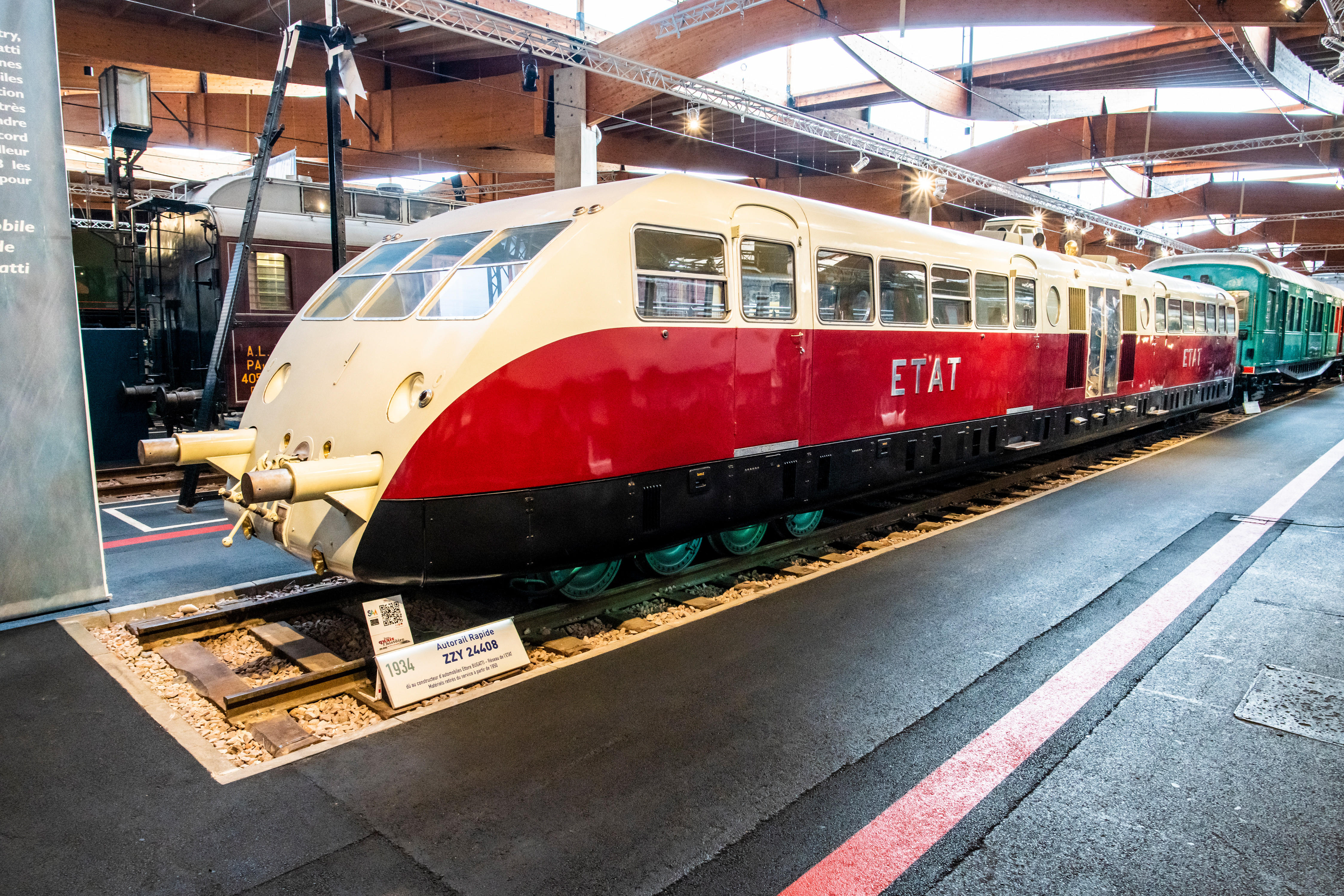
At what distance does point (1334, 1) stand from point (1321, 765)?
14350 mm

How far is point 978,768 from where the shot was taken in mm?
4188

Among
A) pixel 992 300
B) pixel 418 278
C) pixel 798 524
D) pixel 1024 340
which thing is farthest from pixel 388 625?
pixel 1024 340

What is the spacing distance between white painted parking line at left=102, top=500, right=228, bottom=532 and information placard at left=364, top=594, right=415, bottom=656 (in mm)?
4900

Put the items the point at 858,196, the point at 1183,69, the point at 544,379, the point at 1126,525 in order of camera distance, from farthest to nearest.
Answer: the point at 858,196 → the point at 1183,69 → the point at 1126,525 → the point at 544,379

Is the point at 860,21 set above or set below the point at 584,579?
above

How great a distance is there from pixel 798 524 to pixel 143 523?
22.1 ft

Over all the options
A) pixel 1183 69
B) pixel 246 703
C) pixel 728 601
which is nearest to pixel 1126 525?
Answer: pixel 728 601

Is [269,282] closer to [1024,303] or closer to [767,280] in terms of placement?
[767,280]

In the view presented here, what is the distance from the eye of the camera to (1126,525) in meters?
9.12

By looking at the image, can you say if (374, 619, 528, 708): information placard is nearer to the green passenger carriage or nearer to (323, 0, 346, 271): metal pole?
(323, 0, 346, 271): metal pole

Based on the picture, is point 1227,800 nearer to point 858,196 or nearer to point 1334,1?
point 1334,1

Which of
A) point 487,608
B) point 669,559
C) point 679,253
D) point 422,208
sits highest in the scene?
point 422,208

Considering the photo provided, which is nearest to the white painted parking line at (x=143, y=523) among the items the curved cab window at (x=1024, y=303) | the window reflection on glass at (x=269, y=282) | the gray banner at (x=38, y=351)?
the gray banner at (x=38, y=351)

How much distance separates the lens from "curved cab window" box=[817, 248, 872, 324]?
7.42 metres
